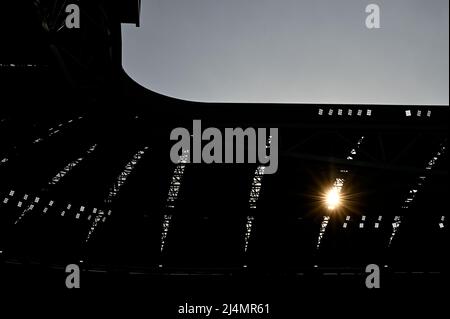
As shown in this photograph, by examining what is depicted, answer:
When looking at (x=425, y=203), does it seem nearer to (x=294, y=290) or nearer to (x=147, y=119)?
(x=294, y=290)

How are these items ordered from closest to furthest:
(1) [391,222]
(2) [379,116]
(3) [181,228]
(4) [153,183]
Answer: (2) [379,116] → (4) [153,183] → (1) [391,222] → (3) [181,228]

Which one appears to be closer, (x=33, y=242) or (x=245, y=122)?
(x=245, y=122)

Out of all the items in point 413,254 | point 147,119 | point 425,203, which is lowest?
point 413,254

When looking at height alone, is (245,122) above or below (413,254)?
above

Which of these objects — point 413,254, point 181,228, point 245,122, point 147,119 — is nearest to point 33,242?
point 181,228

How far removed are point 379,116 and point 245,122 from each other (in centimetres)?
328

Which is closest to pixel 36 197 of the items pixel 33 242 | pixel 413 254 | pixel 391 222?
pixel 33 242

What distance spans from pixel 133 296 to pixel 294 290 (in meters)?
7.07

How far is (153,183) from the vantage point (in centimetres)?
1473

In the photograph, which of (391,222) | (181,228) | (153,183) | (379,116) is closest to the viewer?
(379,116)

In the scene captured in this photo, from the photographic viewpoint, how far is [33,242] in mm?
18156
